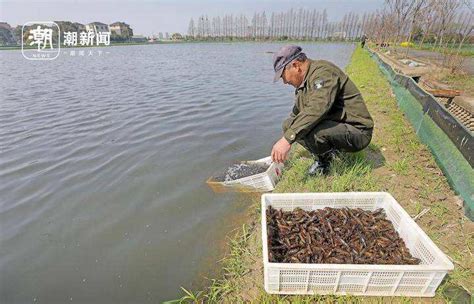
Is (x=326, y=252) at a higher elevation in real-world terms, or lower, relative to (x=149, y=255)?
higher

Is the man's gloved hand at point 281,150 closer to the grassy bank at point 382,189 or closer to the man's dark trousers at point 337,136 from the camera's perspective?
the man's dark trousers at point 337,136

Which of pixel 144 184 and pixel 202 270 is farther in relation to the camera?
pixel 144 184

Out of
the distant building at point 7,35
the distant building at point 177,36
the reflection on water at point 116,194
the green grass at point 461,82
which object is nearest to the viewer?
the reflection on water at point 116,194

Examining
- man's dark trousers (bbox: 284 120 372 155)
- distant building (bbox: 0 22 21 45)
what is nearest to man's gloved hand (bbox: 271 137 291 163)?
man's dark trousers (bbox: 284 120 372 155)

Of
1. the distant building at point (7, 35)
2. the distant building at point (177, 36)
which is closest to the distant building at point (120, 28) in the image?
the distant building at point (177, 36)

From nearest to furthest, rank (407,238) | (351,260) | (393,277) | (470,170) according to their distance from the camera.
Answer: (393,277) → (351,260) → (407,238) → (470,170)

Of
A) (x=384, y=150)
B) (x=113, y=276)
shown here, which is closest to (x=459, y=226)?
(x=384, y=150)

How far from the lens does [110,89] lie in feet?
39.5

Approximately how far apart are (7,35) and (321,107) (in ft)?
334

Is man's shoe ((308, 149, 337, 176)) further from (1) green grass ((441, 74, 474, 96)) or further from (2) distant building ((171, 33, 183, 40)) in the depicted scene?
Answer: (2) distant building ((171, 33, 183, 40))

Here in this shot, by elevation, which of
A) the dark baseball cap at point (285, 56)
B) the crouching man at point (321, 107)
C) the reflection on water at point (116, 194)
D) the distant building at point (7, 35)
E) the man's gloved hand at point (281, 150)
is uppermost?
the distant building at point (7, 35)

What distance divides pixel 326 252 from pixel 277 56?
208 centimetres

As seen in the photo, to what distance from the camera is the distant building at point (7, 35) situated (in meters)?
70.2

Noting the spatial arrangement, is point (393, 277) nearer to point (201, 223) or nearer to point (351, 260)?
point (351, 260)
